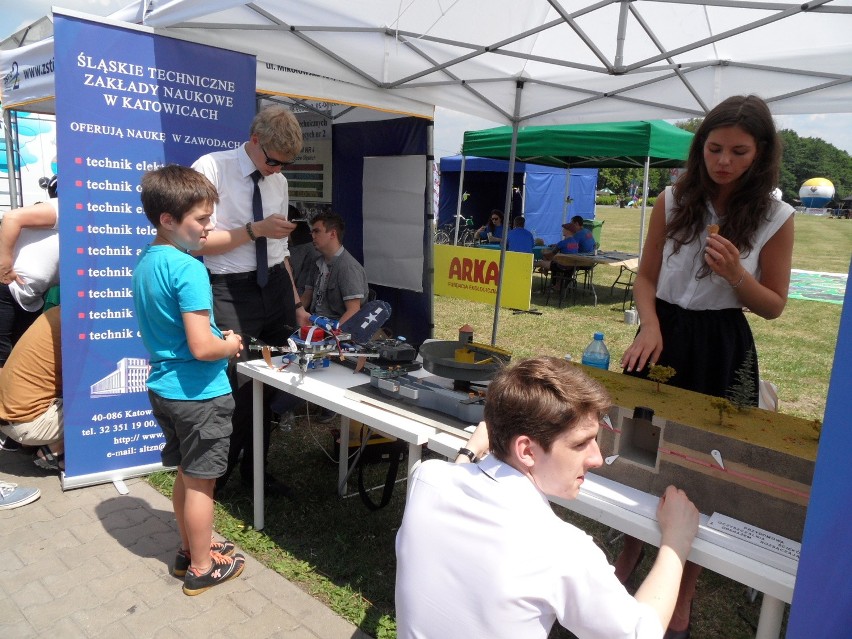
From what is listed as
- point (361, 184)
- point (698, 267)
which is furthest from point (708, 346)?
point (361, 184)

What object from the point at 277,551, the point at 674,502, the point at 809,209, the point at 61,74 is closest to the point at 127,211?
the point at 61,74

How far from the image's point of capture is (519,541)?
0.97 metres

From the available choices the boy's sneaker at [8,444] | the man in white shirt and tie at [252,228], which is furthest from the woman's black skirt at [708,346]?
the boy's sneaker at [8,444]

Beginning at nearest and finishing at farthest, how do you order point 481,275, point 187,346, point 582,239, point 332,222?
point 187,346, point 332,222, point 481,275, point 582,239

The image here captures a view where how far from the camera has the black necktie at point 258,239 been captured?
8.80 feet

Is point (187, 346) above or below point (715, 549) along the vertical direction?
above

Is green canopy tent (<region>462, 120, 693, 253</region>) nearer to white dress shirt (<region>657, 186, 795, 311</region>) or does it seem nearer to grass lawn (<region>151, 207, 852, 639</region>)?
grass lawn (<region>151, 207, 852, 639</region>)

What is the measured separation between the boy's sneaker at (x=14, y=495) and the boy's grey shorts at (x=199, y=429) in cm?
130

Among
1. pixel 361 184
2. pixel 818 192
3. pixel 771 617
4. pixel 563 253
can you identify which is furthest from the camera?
pixel 818 192

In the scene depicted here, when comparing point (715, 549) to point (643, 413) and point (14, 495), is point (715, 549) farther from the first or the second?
point (14, 495)

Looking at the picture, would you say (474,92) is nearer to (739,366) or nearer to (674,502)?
(739,366)

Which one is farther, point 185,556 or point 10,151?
point 10,151

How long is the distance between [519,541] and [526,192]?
16.9m

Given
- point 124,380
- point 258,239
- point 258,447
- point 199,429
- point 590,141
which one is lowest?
point 258,447
